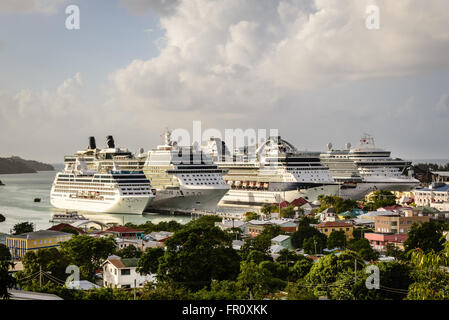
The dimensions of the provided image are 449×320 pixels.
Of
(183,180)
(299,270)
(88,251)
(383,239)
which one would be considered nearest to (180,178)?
(183,180)

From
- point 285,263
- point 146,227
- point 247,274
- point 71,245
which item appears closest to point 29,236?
point 71,245

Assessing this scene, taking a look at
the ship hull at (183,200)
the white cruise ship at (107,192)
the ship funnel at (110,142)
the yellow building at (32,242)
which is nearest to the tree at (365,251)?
the yellow building at (32,242)

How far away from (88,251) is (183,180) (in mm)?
27843

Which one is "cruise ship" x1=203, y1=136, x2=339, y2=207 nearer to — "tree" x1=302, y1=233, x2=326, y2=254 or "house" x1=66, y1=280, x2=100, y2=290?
"tree" x1=302, y1=233, x2=326, y2=254

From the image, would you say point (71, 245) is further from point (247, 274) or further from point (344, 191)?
point (344, 191)

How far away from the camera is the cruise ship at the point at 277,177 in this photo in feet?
174

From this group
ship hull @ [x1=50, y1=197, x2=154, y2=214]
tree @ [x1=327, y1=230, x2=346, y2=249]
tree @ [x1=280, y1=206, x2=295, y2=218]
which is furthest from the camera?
ship hull @ [x1=50, y1=197, x2=154, y2=214]

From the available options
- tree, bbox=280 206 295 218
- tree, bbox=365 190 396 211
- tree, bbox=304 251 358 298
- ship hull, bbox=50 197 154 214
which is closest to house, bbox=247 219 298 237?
tree, bbox=280 206 295 218

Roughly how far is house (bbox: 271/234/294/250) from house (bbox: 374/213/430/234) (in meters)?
5.40

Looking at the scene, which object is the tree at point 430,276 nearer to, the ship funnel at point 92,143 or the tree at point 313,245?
the tree at point 313,245

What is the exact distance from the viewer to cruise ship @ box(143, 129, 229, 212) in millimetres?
47156

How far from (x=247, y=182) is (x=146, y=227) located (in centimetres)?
2604

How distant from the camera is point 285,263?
20.4 m
